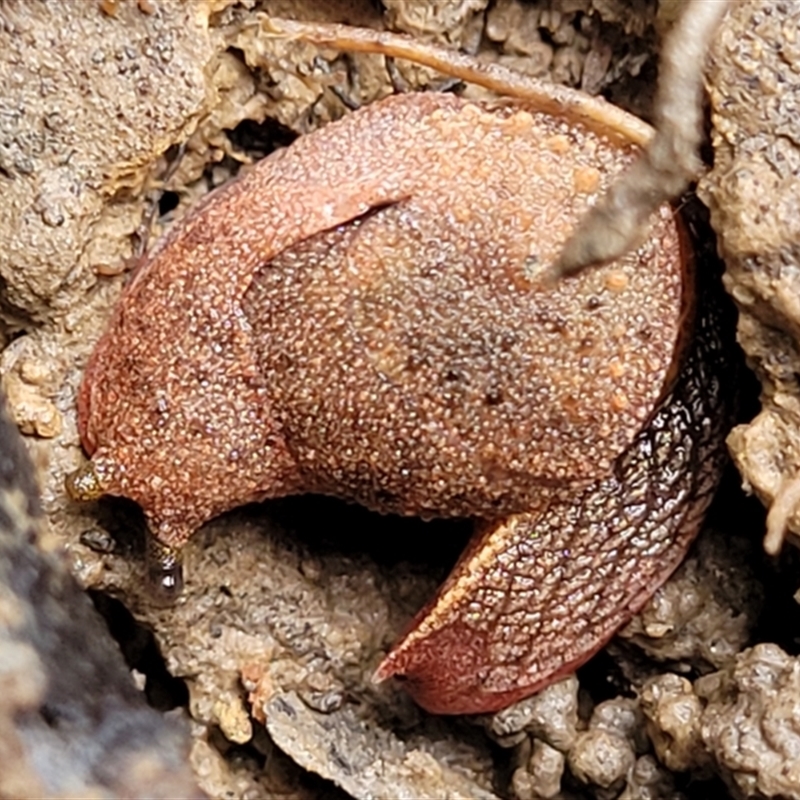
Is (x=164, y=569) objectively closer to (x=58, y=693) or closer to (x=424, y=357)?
(x=58, y=693)

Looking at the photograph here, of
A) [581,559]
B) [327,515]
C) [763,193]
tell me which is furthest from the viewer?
[327,515]

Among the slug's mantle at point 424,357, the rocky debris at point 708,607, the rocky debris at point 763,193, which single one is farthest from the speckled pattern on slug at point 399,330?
the rocky debris at point 708,607

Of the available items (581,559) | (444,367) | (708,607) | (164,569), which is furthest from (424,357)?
(708,607)

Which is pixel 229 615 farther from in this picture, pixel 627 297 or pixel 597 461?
pixel 627 297

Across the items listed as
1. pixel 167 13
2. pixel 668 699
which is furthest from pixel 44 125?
pixel 668 699

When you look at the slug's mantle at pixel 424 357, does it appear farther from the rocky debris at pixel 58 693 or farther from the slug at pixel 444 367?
the rocky debris at pixel 58 693

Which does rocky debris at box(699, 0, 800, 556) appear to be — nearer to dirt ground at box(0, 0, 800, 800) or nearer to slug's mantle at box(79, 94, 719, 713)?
dirt ground at box(0, 0, 800, 800)

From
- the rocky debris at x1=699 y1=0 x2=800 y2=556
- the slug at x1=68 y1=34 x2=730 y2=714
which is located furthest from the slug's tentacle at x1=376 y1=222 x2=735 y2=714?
the rocky debris at x1=699 y1=0 x2=800 y2=556
